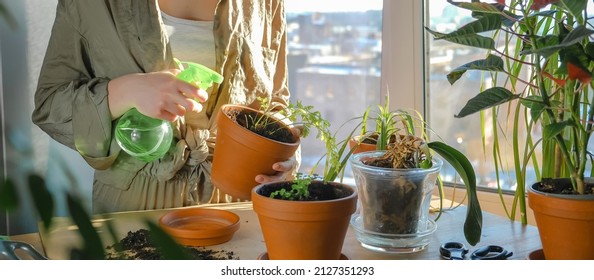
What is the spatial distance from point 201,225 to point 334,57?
119cm

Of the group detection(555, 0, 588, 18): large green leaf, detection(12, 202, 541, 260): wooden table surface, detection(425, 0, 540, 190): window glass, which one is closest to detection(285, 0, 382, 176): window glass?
detection(425, 0, 540, 190): window glass

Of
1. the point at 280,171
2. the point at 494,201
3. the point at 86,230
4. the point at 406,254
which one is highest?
the point at 86,230

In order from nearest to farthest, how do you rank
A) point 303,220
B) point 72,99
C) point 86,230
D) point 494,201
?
1. point 86,230
2. point 303,220
3. point 72,99
4. point 494,201

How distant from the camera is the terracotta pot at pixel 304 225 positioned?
0.86m

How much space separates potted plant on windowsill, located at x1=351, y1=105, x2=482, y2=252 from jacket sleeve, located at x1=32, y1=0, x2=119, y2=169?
585mm

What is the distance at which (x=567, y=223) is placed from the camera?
89cm

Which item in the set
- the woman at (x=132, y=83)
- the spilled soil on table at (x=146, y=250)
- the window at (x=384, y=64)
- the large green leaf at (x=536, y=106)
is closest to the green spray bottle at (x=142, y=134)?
the woman at (x=132, y=83)

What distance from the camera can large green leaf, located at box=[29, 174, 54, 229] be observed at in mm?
310

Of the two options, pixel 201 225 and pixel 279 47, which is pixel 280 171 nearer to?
pixel 201 225

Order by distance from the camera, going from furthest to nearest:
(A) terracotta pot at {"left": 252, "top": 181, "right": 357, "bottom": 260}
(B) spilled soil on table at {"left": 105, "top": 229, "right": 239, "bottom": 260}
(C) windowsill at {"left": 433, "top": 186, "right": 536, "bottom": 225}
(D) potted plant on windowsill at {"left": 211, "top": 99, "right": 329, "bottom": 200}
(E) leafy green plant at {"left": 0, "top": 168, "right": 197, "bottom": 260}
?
(C) windowsill at {"left": 433, "top": 186, "right": 536, "bottom": 225} < (D) potted plant on windowsill at {"left": 211, "top": 99, "right": 329, "bottom": 200} < (B) spilled soil on table at {"left": 105, "top": 229, "right": 239, "bottom": 260} < (A) terracotta pot at {"left": 252, "top": 181, "right": 357, "bottom": 260} < (E) leafy green plant at {"left": 0, "top": 168, "right": 197, "bottom": 260}

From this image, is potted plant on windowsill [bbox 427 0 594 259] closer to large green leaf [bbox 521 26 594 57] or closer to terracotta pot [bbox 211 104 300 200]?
large green leaf [bbox 521 26 594 57]

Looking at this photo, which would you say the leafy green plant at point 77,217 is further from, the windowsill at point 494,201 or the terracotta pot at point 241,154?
the windowsill at point 494,201

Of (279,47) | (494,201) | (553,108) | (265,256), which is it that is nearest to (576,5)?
(553,108)
